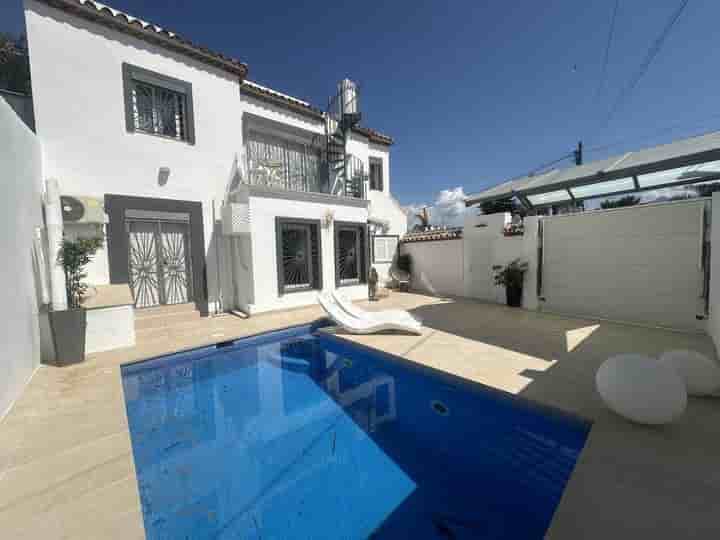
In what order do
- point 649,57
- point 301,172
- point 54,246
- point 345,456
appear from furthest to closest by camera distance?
point 301,172 → point 649,57 → point 54,246 → point 345,456

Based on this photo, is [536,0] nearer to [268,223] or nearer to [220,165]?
[268,223]

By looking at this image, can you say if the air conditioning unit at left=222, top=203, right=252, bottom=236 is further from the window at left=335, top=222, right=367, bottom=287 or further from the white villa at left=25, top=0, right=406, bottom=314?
the window at left=335, top=222, right=367, bottom=287

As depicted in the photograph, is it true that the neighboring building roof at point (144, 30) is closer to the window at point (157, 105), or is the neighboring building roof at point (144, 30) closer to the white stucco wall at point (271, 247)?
the window at point (157, 105)

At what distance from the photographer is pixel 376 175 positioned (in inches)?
631

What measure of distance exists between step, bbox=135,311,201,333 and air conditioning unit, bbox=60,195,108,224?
2816 millimetres

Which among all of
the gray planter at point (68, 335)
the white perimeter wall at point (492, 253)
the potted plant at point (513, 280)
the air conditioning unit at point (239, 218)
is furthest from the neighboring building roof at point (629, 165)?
the gray planter at point (68, 335)

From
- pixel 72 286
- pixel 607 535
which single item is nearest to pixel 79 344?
pixel 72 286

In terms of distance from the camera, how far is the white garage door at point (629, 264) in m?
6.89

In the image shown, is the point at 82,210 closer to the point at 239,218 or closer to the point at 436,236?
the point at 239,218

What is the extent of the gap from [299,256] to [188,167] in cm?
450

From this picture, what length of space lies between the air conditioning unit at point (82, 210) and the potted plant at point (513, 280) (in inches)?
470

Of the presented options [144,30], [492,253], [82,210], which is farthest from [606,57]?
[82,210]

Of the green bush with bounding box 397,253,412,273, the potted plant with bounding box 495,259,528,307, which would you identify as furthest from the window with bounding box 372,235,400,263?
the potted plant with bounding box 495,259,528,307

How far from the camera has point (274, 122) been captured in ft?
37.6
